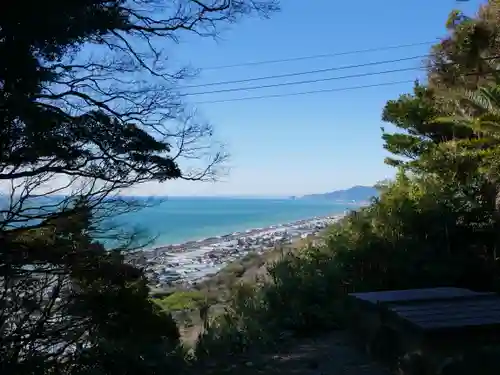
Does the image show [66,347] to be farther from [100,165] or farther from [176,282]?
[176,282]

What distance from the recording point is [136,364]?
4.32m

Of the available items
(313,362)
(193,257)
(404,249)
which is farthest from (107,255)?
(193,257)

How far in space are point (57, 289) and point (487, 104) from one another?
7584 millimetres

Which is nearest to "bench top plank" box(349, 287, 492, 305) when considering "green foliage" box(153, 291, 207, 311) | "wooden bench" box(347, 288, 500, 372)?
"wooden bench" box(347, 288, 500, 372)

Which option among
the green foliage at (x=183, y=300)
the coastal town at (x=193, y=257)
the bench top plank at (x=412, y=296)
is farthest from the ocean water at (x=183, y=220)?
the bench top plank at (x=412, y=296)

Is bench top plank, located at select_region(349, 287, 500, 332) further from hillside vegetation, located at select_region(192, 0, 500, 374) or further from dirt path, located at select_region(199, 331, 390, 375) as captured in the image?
hillside vegetation, located at select_region(192, 0, 500, 374)

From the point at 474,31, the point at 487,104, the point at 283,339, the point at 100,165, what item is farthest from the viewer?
the point at 474,31

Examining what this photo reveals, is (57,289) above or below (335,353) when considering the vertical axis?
above

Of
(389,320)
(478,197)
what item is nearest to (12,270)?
(389,320)

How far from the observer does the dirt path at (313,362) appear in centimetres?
407

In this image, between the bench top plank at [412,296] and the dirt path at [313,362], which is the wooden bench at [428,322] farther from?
the dirt path at [313,362]

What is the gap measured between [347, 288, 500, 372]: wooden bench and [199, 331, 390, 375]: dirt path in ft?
0.61

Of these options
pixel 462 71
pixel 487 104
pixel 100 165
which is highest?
pixel 462 71

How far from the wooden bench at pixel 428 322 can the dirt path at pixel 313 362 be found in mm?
185
